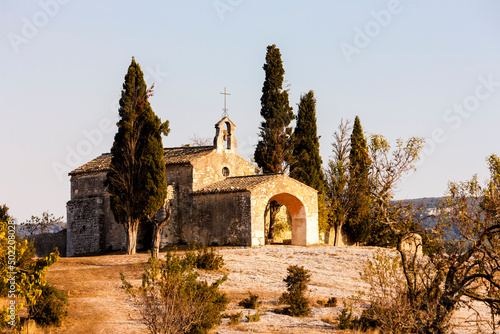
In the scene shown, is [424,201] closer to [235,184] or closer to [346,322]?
[235,184]

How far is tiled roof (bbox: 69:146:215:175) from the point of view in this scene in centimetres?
3622

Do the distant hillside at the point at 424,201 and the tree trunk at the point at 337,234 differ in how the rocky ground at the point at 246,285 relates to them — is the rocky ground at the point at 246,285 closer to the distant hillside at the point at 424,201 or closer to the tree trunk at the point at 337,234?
the distant hillside at the point at 424,201

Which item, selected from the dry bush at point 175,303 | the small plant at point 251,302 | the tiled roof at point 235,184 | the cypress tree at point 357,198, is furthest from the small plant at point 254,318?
the cypress tree at point 357,198

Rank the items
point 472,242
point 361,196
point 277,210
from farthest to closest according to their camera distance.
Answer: point 361,196
point 277,210
point 472,242

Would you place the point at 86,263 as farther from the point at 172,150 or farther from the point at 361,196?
the point at 361,196

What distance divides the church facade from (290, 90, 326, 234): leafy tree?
307 centimetres

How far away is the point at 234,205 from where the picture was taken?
3353 cm

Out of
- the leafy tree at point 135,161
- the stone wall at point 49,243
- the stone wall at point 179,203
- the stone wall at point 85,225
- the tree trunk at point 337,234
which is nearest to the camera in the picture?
the leafy tree at point 135,161

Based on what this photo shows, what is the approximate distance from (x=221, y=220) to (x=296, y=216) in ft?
15.8

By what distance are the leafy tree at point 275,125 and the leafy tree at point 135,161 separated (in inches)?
341

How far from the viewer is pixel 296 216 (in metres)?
36.3

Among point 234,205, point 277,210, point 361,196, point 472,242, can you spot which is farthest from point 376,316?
point 361,196

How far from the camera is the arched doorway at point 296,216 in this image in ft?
117

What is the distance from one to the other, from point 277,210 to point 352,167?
7.15 m
